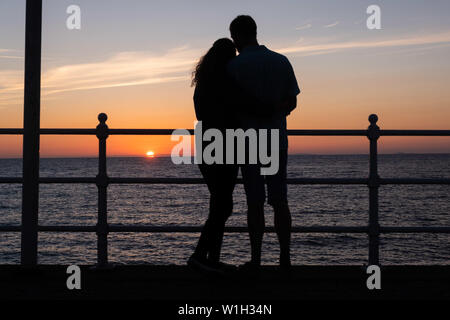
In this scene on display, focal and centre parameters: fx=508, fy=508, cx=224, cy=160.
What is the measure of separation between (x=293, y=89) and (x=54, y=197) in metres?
52.9

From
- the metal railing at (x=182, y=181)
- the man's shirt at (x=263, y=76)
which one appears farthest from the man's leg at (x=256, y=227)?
the man's shirt at (x=263, y=76)

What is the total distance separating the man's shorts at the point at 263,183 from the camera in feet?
11.5

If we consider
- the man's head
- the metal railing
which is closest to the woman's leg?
the metal railing

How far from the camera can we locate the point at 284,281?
A: 3.37 meters

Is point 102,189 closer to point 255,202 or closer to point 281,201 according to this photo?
point 255,202

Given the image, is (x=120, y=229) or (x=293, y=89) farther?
(x=120, y=229)

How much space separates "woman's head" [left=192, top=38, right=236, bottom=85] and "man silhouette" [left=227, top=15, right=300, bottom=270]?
7 centimetres

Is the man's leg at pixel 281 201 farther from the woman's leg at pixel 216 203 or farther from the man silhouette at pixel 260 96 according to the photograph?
the woman's leg at pixel 216 203

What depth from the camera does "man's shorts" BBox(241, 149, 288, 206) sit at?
3494 millimetres

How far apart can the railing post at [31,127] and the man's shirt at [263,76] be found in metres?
1.45

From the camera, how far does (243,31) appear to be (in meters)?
3.50

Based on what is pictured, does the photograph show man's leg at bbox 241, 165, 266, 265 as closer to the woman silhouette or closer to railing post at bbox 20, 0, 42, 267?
the woman silhouette

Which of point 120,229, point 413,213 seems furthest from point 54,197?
point 120,229
